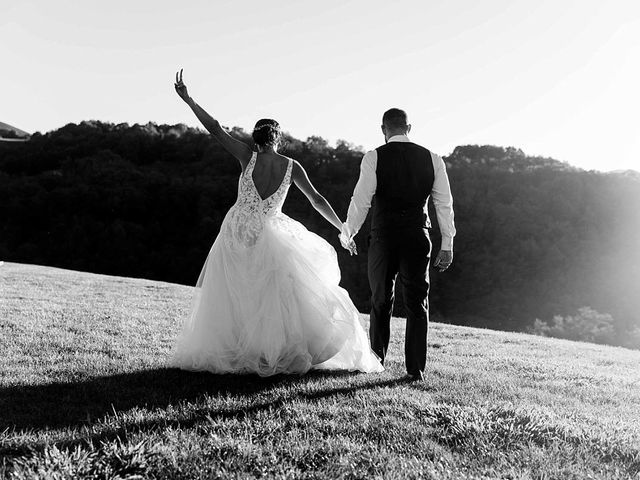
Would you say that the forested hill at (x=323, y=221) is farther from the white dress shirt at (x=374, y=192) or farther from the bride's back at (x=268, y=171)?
the bride's back at (x=268, y=171)

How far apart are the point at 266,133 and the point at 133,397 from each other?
293 centimetres

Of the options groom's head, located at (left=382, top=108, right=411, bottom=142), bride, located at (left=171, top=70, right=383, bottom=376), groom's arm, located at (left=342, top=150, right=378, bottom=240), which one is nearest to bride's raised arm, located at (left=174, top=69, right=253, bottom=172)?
bride, located at (left=171, top=70, right=383, bottom=376)

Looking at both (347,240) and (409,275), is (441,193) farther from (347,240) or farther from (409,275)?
(347,240)

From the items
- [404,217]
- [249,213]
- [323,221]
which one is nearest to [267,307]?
[249,213]

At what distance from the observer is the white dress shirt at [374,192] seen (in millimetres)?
5742

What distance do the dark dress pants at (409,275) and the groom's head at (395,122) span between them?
41.2 inches

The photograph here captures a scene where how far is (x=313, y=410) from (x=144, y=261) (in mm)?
55310

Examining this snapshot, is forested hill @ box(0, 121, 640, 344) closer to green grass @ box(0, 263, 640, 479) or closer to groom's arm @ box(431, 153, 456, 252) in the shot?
green grass @ box(0, 263, 640, 479)

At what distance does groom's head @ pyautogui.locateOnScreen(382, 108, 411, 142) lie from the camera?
5.88 m

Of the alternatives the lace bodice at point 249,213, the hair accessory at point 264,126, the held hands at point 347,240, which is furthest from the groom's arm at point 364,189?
the hair accessory at point 264,126

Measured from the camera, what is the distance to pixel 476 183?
244ft

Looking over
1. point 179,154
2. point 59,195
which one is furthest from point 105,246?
point 179,154

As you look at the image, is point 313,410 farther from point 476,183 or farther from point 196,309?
point 476,183

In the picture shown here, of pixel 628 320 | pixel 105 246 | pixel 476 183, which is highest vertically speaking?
pixel 476 183
